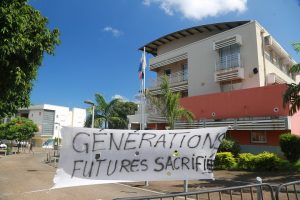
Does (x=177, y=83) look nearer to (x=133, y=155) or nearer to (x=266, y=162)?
(x=266, y=162)

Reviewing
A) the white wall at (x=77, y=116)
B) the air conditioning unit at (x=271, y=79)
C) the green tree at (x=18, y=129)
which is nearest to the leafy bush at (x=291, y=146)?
the air conditioning unit at (x=271, y=79)

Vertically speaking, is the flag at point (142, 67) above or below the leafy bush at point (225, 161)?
above

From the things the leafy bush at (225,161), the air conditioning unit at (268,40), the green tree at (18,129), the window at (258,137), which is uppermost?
the air conditioning unit at (268,40)

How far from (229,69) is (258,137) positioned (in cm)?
593

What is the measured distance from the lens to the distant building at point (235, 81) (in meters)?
19.6

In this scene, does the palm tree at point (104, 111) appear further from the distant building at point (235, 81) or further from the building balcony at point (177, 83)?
the building balcony at point (177, 83)

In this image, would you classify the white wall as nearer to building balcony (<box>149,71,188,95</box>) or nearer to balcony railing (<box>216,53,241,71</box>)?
building balcony (<box>149,71,188,95</box>)

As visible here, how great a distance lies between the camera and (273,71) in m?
24.6

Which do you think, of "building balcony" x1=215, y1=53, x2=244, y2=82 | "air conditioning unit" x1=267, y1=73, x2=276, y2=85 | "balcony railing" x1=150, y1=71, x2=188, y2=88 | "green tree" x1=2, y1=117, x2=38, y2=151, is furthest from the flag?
"green tree" x1=2, y1=117, x2=38, y2=151

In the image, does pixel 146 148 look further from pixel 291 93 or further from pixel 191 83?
pixel 191 83

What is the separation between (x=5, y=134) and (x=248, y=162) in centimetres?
4160

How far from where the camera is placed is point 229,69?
23625mm

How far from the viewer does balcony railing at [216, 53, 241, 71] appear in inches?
923

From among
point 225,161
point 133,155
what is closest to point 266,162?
point 225,161
